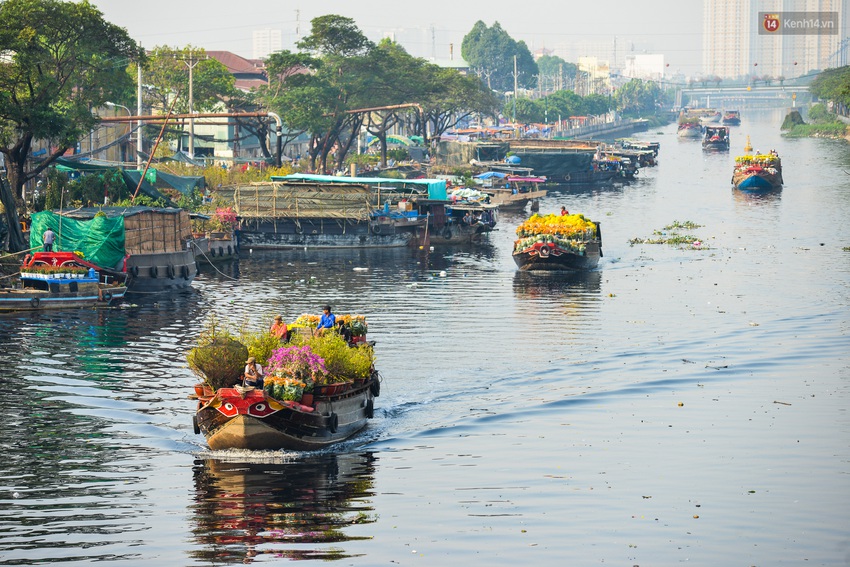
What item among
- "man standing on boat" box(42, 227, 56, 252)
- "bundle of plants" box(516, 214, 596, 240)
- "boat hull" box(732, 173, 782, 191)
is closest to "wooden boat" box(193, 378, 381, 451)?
"man standing on boat" box(42, 227, 56, 252)

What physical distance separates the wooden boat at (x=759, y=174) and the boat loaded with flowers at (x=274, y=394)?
9955 centimetres

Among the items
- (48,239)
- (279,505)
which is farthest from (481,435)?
(48,239)

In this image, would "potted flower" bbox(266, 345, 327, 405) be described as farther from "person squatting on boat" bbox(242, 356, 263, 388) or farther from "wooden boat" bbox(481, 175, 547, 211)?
"wooden boat" bbox(481, 175, 547, 211)

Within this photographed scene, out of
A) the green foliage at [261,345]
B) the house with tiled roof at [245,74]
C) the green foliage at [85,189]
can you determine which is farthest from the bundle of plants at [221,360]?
the house with tiled roof at [245,74]

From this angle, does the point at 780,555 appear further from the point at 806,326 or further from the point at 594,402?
the point at 806,326

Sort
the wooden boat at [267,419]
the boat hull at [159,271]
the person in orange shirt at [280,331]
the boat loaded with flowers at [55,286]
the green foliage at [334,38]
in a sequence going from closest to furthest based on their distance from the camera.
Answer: the wooden boat at [267,419] → the person in orange shirt at [280,331] → the boat loaded with flowers at [55,286] → the boat hull at [159,271] → the green foliage at [334,38]

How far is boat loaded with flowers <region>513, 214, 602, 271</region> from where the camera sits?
2746 inches

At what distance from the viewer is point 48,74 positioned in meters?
70.9

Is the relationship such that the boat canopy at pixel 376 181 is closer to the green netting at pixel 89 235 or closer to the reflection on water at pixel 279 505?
the green netting at pixel 89 235

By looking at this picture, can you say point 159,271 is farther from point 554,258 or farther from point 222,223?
point 554,258

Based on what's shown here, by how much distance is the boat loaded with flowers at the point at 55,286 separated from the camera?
5594 centimetres

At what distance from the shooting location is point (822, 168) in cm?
15712

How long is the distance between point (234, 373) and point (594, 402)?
1301cm

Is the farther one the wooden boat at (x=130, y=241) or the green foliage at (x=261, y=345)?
the wooden boat at (x=130, y=241)
